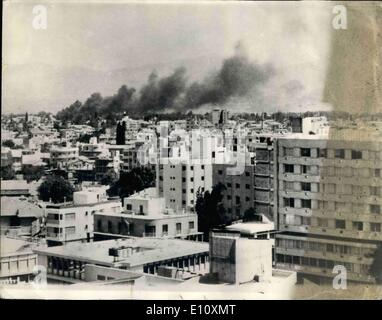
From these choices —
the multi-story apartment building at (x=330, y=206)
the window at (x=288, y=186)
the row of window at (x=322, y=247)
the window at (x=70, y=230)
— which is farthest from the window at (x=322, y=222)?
the window at (x=70, y=230)

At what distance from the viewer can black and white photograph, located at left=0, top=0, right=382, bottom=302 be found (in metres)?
4.51

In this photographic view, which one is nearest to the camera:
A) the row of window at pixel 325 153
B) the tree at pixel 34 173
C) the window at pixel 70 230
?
the row of window at pixel 325 153

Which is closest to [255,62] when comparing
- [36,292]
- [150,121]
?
[150,121]

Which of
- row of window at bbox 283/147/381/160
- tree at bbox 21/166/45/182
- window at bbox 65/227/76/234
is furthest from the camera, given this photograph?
window at bbox 65/227/76/234

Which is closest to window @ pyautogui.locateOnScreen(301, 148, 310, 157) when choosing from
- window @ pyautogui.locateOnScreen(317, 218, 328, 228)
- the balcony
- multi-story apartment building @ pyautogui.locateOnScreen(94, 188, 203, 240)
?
window @ pyautogui.locateOnScreen(317, 218, 328, 228)

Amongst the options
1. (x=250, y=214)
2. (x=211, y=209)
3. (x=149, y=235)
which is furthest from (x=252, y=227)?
(x=149, y=235)

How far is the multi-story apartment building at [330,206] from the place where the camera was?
4.52 metres

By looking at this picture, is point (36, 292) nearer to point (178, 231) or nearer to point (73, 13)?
point (178, 231)

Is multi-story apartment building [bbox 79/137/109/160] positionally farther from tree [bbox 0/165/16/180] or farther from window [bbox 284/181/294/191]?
window [bbox 284/181/294/191]

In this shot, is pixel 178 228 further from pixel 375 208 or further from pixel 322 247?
pixel 375 208

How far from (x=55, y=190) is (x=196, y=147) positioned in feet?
2.92

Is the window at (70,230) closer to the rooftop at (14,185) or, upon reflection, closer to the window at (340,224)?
the rooftop at (14,185)

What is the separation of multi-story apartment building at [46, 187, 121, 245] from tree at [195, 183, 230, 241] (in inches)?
19.5

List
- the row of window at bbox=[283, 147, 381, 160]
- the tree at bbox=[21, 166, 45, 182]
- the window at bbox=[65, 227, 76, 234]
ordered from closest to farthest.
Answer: the row of window at bbox=[283, 147, 381, 160] < the tree at bbox=[21, 166, 45, 182] < the window at bbox=[65, 227, 76, 234]
